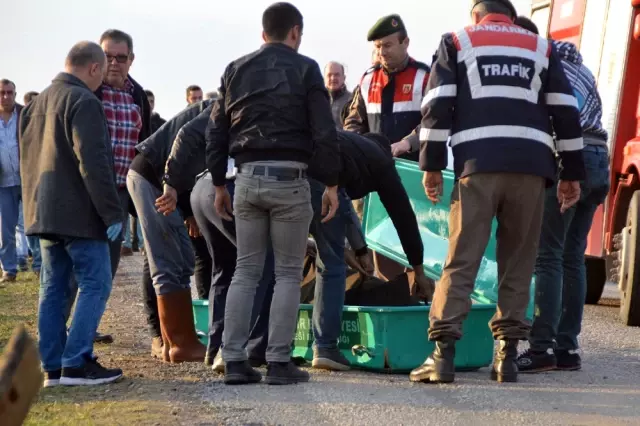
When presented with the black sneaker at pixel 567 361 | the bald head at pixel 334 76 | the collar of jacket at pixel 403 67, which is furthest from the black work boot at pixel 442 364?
the bald head at pixel 334 76

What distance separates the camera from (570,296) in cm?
723

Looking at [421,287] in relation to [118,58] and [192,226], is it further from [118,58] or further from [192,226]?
[118,58]

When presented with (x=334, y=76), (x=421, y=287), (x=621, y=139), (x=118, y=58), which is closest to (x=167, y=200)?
(x=118, y=58)

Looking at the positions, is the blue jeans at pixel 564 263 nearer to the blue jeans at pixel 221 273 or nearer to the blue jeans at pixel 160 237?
the blue jeans at pixel 221 273

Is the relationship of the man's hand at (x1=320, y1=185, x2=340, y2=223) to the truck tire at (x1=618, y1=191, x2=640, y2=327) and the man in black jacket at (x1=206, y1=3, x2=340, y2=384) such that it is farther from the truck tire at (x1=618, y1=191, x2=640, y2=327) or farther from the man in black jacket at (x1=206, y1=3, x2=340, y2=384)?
the truck tire at (x1=618, y1=191, x2=640, y2=327)

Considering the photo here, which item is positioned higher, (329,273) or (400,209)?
(400,209)

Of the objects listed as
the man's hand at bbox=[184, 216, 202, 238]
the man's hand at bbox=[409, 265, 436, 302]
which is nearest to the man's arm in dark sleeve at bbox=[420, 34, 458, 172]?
the man's hand at bbox=[409, 265, 436, 302]

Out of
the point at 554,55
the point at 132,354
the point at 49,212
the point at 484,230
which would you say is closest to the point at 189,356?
the point at 132,354

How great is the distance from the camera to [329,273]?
267 inches

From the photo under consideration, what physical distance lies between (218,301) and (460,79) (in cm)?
184

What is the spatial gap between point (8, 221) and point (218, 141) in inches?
323

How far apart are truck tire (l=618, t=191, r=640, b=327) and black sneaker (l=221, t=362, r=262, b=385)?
412 centimetres

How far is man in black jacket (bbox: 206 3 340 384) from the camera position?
20.2 feet

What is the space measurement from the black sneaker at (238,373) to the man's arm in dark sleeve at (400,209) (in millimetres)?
1110
